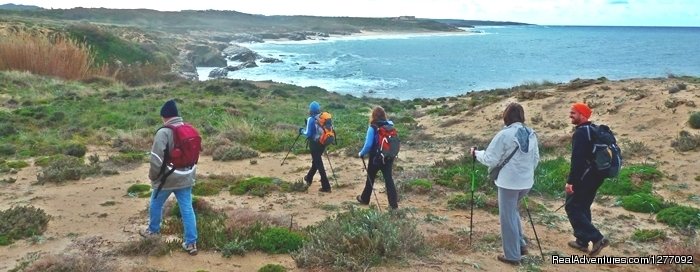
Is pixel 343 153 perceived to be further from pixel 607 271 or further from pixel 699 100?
pixel 699 100

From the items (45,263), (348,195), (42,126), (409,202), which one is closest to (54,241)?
(45,263)

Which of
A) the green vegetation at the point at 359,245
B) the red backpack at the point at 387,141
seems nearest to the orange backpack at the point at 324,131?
the red backpack at the point at 387,141

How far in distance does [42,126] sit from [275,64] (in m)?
51.6

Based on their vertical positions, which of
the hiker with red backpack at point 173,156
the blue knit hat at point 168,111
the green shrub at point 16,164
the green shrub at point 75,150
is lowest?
the green shrub at point 75,150

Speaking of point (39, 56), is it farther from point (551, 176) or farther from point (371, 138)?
point (551, 176)

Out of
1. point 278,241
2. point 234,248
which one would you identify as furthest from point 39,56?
point 278,241

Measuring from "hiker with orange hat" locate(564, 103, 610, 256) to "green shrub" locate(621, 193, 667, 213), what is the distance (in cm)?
293

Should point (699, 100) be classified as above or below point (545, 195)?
above

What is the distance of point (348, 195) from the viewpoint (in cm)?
1043

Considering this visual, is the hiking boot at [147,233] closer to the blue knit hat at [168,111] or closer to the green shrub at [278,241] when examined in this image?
the green shrub at [278,241]

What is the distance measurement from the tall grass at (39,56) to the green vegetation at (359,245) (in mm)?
29072

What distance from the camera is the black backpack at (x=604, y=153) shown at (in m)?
6.19

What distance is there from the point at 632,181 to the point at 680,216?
7.28ft

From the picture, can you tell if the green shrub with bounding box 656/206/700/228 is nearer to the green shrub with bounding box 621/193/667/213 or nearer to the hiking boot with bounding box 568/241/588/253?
the green shrub with bounding box 621/193/667/213
